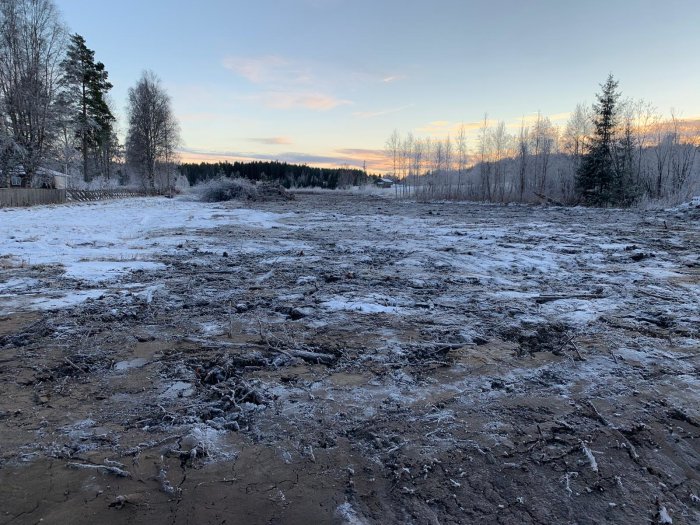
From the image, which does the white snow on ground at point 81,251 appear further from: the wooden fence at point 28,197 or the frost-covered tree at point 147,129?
the frost-covered tree at point 147,129

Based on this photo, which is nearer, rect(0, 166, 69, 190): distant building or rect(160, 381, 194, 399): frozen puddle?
rect(160, 381, 194, 399): frozen puddle

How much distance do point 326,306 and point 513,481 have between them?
3.42m

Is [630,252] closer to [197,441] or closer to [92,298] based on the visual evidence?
[197,441]

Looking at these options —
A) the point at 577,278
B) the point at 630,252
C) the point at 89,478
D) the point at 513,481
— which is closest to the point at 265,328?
the point at 89,478

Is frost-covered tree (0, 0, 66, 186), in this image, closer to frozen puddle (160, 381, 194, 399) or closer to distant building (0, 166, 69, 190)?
distant building (0, 166, 69, 190)

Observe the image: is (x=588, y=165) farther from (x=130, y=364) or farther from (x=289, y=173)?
(x=289, y=173)

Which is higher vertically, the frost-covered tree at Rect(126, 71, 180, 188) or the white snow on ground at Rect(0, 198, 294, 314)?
the frost-covered tree at Rect(126, 71, 180, 188)

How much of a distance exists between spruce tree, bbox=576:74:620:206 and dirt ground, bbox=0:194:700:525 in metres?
29.2

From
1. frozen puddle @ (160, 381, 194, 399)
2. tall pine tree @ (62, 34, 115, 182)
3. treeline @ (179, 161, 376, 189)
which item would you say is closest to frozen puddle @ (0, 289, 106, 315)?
frozen puddle @ (160, 381, 194, 399)

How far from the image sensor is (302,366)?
11.9 feet

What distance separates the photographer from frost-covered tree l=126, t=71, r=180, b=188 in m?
49.6

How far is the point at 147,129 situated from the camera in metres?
49.7

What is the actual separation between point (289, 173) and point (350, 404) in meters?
135

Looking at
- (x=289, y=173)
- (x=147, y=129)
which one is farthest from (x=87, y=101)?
(x=289, y=173)
